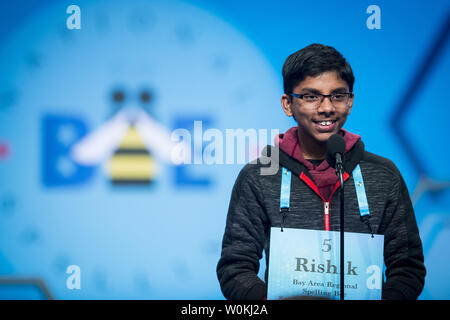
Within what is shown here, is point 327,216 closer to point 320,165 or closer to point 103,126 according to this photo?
point 320,165

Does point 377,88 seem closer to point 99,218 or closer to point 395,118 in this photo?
point 395,118

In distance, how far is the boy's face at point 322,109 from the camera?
196cm

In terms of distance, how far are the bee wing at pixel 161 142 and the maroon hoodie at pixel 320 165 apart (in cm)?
65

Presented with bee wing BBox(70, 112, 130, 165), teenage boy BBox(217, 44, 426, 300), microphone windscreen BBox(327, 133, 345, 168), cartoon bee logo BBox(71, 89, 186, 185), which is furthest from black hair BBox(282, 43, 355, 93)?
bee wing BBox(70, 112, 130, 165)

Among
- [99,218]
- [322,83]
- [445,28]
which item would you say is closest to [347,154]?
[322,83]

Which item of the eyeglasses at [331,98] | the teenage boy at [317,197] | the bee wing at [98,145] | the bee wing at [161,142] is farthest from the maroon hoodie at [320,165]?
the bee wing at [98,145]

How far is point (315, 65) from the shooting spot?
1.98m

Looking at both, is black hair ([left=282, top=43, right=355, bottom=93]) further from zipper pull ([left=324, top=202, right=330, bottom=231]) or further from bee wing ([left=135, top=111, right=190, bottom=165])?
bee wing ([left=135, top=111, right=190, bottom=165])

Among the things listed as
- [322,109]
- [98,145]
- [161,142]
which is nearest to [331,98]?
[322,109]

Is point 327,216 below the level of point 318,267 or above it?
above

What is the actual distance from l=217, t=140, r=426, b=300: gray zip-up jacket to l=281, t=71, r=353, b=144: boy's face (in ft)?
0.52

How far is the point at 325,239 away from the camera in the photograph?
6.13 ft

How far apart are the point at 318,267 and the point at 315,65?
901mm

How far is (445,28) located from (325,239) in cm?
154
